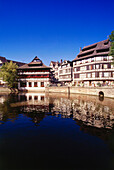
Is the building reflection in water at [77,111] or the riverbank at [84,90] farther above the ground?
the riverbank at [84,90]

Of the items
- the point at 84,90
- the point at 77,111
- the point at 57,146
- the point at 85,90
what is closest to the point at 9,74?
the point at 84,90

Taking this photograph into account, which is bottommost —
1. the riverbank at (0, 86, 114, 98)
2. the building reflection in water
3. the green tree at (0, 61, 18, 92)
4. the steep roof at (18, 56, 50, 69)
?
the building reflection in water

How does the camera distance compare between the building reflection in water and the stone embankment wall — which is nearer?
the building reflection in water

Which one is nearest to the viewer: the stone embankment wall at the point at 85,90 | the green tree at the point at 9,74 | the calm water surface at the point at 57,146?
the calm water surface at the point at 57,146

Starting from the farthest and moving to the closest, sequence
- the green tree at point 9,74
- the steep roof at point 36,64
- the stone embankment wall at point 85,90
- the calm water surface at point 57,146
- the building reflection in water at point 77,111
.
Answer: the steep roof at point 36,64, the green tree at point 9,74, the stone embankment wall at point 85,90, the building reflection in water at point 77,111, the calm water surface at point 57,146

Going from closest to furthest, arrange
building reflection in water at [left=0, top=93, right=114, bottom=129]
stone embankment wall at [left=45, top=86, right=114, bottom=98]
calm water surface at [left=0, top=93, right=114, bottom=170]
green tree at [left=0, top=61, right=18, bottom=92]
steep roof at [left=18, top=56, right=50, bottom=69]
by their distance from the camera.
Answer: calm water surface at [left=0, top=93, right=114, bottom=170]
building reflection in water at [left=0, top=93, right=114, bottom=129]
stone embankment wall at [left=45, top=86, right=114, bottom=98]
green tree at [left=0, top=61, right=18, bottom=92]
steep roof at [left=18, top=56, right=50, bottom=69]

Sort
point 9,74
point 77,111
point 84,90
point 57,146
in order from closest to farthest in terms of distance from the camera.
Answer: point 57,146
point 77,111
point 84,90
point 9,74

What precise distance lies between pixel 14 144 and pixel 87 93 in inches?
1306

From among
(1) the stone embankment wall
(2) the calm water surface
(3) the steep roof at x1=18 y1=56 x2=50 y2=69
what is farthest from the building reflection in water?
(3) the steep roof at x1=18 y1=56 x2=50 y2=69

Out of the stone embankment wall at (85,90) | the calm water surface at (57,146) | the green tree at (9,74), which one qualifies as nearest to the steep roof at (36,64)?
the green tree at (9,74)

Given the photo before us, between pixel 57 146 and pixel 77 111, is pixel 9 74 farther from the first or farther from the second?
pixel 57 146

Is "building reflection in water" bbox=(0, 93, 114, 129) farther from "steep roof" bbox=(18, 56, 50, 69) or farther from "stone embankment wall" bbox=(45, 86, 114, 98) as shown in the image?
"steep roof" bbox=(18, 56, 50, 69)

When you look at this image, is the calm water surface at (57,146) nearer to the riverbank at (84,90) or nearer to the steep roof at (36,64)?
the riverbank at (84,90)

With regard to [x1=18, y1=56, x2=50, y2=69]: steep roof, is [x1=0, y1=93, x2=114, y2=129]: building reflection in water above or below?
below
